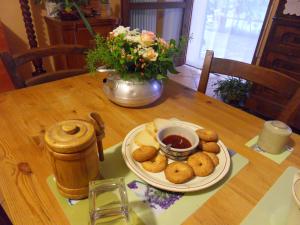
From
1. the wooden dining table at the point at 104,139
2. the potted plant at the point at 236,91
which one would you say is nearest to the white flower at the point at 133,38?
the wooden dining table at the point at 104,139

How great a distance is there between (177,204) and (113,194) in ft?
0.50

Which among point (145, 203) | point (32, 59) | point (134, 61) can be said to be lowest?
point (145, 203)

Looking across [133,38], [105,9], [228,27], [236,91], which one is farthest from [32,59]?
[228,27]

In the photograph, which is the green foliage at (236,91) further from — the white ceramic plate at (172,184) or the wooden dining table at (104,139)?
the white ceramic plate at (172,184)

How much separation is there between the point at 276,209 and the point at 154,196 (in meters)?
0.29

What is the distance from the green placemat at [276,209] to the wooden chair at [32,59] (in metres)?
1.08

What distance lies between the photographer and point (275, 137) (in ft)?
2.24

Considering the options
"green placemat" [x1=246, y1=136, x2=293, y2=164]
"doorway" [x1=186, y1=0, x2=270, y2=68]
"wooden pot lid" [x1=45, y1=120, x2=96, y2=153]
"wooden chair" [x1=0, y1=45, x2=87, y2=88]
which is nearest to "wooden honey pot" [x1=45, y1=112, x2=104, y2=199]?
"wooden pot lid" [x1=45, y1=120, x2=96, y2=153]

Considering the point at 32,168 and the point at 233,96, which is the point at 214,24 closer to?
the point at 233,96

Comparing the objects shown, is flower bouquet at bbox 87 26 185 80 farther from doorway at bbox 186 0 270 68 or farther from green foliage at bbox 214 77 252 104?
doorway at bbox 186 0 270 68

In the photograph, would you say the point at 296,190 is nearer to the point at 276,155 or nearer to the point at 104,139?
the point at 276,155

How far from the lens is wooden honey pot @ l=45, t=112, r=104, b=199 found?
0.45 metres

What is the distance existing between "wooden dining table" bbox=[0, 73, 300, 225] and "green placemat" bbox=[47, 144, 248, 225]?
0.6 inches

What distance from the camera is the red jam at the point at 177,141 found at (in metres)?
0.64
